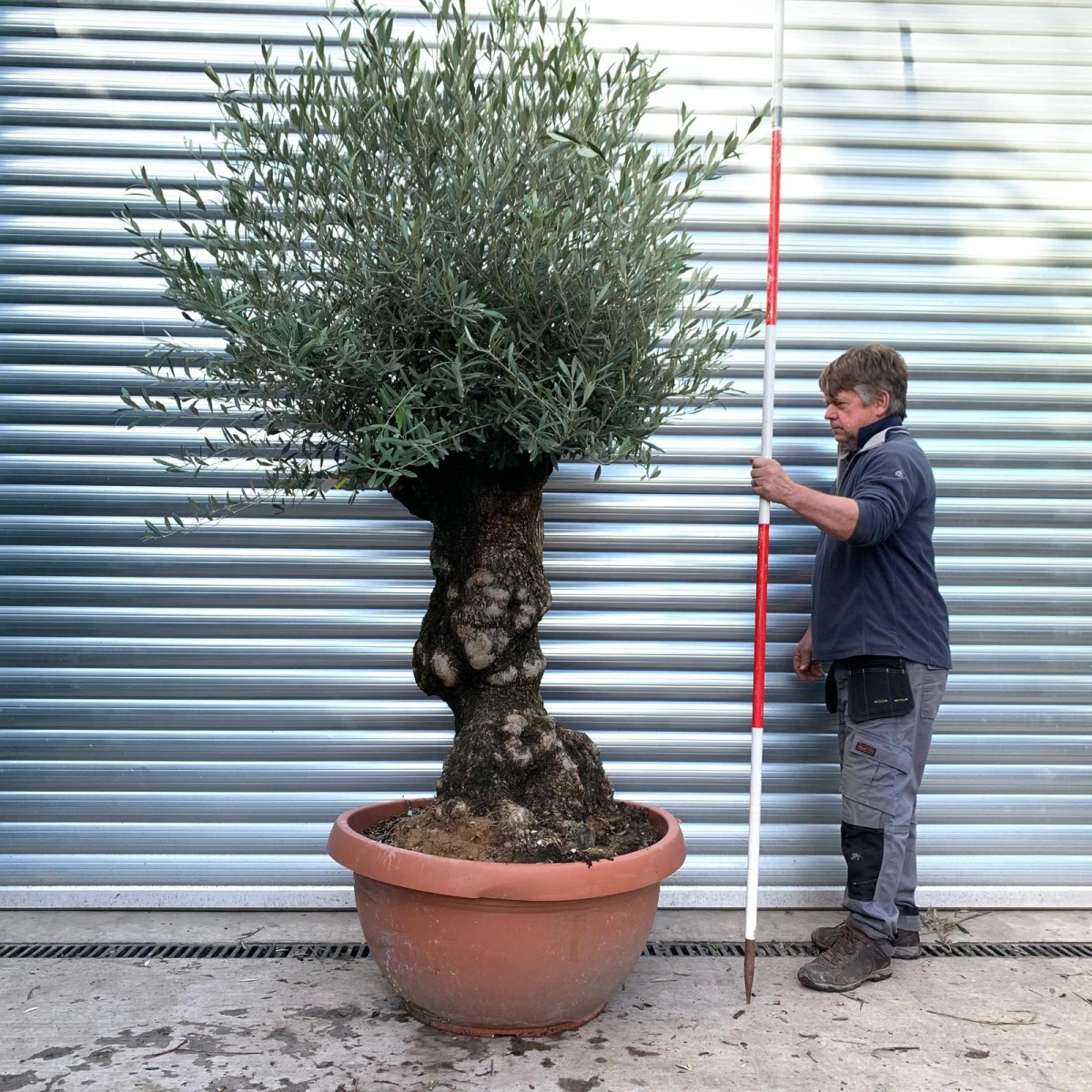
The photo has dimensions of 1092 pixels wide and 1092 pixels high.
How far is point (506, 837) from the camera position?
3.17m

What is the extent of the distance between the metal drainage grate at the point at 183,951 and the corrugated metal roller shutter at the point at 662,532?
0.36 meters

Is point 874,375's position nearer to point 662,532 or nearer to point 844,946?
point 662,532

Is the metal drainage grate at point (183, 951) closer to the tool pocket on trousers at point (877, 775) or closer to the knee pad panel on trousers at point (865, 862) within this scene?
the knee pad panel on trousers at point (865, 862)

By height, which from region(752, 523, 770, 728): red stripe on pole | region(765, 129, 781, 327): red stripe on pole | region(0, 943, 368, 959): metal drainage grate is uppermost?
region(765, 129, 781, 327): red stripe on pole

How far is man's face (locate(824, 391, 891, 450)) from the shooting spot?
384 centimetres

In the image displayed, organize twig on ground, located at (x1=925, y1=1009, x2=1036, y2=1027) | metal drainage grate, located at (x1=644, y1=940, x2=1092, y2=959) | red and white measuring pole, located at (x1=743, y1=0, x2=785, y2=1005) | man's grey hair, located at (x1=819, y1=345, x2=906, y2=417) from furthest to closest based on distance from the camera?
metal drainage grate, located at (x1=644, y1=940, x2=1092, y2=959) → man's grey hair, located at (x1=819, y1=345, x2=906, y2=417) → red and white measuring pole, located at (x1=743, y1=0, x2=785, y2=1005) → twig on ground, located at (x1=925, y1=1009, x2=1036, y2=1027)

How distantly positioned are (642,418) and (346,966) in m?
2.27

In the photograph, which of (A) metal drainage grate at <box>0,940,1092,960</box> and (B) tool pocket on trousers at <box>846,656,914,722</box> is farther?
(A) metal drainage grate at <box>0,940,1092,960</box>

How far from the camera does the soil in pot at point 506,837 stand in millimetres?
3109

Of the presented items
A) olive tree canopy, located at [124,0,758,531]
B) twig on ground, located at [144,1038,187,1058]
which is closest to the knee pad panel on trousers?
olive tree canopy, located at [124,0,758,531]

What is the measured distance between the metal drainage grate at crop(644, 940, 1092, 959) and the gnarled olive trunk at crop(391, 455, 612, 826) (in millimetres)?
847

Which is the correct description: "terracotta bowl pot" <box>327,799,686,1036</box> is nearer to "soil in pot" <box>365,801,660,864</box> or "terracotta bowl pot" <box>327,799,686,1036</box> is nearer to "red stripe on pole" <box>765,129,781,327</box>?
"soil in pot" <box>365,801,660,864</box>

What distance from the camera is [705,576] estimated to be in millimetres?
4391

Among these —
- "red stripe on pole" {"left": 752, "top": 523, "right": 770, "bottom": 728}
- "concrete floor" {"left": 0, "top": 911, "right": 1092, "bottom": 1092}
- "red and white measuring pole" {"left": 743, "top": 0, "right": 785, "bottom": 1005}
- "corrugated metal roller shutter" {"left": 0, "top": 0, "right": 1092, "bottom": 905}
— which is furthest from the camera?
"corrugated metal roller shutter" {"left": 0, "top": 0, "right": 1092, "bottom": 905}
